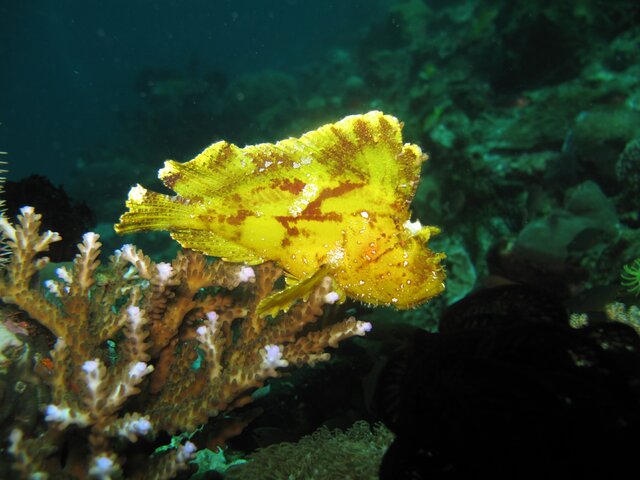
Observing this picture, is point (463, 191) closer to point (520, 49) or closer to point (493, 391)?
point (493, 391)

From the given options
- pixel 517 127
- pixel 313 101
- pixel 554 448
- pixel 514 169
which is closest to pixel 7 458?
pixel 554 448

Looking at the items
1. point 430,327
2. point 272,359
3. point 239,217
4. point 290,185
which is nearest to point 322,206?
point 290,185

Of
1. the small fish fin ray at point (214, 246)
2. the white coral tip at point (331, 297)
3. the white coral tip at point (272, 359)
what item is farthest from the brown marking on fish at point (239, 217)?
the white coral tip at point (272, 359)

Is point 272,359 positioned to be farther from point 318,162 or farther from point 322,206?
point 318,162

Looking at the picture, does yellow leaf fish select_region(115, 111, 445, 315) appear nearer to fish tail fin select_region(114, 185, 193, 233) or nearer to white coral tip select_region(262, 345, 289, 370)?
fish tail fin select_region(114, 185, 193, 233)

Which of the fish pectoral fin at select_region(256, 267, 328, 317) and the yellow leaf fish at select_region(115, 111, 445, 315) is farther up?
the yellow leaf fish at select_region(115, 111, 445, 315)

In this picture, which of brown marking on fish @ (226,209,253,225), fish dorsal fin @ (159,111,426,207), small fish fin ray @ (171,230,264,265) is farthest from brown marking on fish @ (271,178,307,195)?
small fish fin ray @ (171,230,264,265)

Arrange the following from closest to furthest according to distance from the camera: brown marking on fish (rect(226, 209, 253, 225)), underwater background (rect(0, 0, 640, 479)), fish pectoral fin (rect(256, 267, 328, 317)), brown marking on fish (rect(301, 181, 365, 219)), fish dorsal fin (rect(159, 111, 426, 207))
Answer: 1. underwater background (rect(0, 0, 640, 479))
2. fish pectoral fin (rect(256, 267, 328, 317))
3. fish dorsal fin (rect(159, 111, 426, 207))
4. brown marking on fish (rect(301, 181, 365, 219))
5. brown marking on fish (rect(226, 209, 253, 225))

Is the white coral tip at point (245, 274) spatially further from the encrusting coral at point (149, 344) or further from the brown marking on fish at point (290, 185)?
Answer: the brown marking on fish at point (290, 185)
